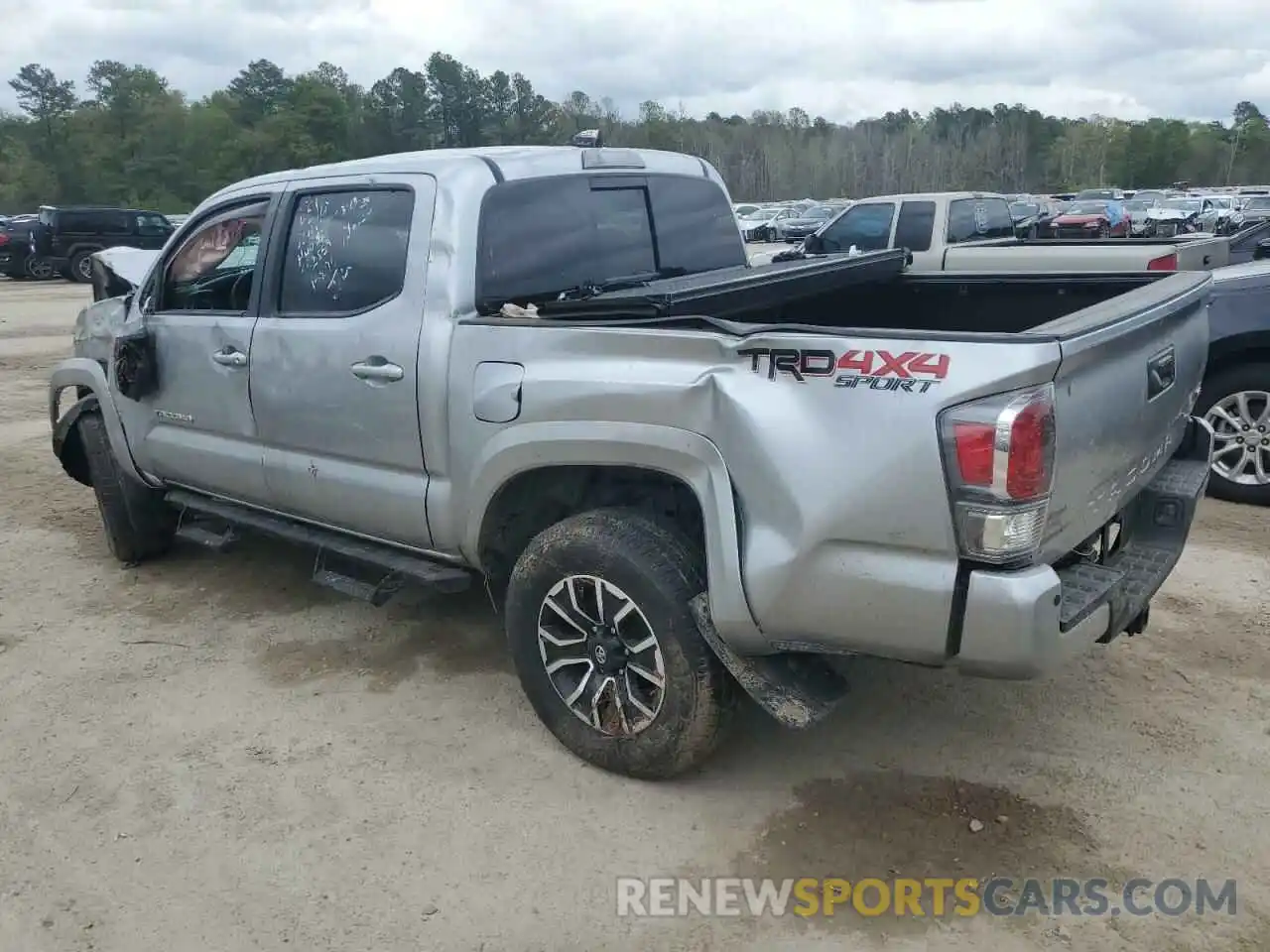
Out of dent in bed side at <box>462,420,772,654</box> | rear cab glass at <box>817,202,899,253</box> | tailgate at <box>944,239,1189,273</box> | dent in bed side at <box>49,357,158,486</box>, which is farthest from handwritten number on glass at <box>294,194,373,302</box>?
rear cab glass at <box>817,202,899,253</box>

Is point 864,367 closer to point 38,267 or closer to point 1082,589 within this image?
point 1082,589

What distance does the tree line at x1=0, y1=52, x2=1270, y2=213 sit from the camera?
6812 centimetres

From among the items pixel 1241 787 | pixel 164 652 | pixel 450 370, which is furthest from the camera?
pixel 164 652

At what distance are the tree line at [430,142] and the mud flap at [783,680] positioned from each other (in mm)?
→ 40881

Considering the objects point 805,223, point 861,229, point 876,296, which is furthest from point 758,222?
point 876,296

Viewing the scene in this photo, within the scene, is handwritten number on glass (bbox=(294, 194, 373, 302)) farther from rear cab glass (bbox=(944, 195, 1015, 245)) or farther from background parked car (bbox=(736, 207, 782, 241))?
background parked car (bbox=(736, 207, 782, 241))

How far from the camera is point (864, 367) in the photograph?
8.80 feet

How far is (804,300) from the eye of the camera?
4.30m

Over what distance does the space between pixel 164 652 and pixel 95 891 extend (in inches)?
67.1

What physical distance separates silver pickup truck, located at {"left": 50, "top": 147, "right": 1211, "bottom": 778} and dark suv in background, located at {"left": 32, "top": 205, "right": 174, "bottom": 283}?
2327 centimetres

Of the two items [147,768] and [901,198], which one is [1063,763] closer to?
[147,768]

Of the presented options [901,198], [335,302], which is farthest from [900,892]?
[901,198]

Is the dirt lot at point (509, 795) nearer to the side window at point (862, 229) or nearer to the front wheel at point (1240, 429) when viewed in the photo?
the front wheel at point (1240, 429)

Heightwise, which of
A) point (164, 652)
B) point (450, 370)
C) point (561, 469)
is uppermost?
point (450, 370)
